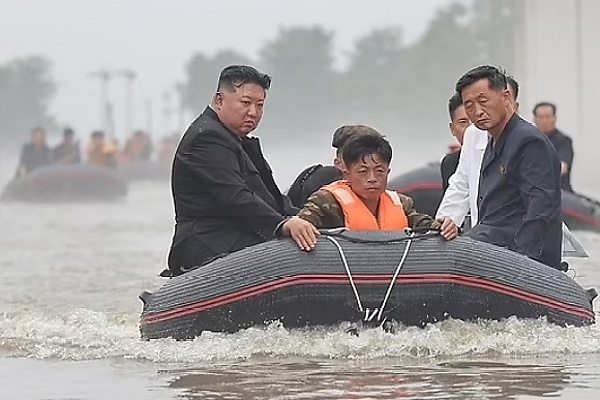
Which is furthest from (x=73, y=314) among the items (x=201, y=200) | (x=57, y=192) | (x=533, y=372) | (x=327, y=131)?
(x=327, y=131)

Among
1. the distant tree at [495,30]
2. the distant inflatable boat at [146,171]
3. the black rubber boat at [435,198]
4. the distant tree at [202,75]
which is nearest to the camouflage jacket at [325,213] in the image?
the black rubber boat at [435,198]

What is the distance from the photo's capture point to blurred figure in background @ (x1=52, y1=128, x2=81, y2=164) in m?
32.1

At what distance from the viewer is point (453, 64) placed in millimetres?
74875

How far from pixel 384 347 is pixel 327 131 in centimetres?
6189

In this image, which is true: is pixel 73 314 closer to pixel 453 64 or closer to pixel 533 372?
pixel 533 372

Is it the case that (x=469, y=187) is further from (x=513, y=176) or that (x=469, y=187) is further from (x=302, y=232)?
(x=302, y=232)

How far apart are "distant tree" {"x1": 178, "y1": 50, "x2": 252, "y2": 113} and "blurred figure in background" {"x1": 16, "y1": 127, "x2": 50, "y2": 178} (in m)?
53.2

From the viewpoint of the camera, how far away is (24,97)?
97.4m

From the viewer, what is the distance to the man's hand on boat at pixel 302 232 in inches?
286

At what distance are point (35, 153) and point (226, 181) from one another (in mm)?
23406

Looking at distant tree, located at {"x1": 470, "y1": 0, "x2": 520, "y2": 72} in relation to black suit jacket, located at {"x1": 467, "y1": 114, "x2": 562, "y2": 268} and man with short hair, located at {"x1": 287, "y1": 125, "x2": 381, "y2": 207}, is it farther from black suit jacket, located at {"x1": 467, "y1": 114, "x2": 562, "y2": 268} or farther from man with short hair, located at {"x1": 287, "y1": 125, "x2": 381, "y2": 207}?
black suit jacket, located at {"x1": 467, "y1": 114, "x2": 562, "y2": 268}

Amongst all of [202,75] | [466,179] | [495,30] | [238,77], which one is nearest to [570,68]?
[495,30]

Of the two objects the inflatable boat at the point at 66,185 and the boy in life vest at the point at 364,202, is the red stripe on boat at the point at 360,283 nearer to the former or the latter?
the boy in life vest at the point at 364,202

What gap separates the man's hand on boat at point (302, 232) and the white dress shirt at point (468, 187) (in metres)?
1.33
